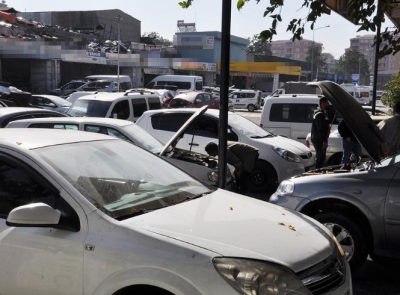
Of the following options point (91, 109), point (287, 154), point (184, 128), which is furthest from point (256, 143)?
point (91, 109)

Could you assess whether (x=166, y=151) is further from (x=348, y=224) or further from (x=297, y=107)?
(x=297, y=107)

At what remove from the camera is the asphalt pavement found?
14.0 ft

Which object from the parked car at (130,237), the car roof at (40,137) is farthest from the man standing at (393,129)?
the car roof at (40,137)

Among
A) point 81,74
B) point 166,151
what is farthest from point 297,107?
point 81,74

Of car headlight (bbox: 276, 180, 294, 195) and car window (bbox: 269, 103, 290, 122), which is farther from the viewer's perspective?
car window (bbox: 269, 103, 290, 122)

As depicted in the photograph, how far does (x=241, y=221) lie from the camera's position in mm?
2820

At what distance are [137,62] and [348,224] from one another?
3876cm

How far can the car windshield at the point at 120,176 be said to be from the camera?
2822mm

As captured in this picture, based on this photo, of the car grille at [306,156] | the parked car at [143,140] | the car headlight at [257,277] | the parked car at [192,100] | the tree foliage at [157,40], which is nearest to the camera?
the car headlight at [257,277]

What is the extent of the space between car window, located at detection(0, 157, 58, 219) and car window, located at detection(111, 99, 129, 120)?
801cm

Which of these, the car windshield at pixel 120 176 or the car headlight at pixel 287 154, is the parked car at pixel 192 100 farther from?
the car windshield at pixel 120 176

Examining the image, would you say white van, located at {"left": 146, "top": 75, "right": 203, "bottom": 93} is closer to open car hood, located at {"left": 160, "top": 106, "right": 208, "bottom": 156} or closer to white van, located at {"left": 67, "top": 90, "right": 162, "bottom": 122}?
white van, located at {"left": 67, "top": 90, "right": 162, "bottom": 122}

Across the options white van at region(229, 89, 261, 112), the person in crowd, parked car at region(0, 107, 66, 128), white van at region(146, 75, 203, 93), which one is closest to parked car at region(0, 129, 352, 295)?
parked car at region(0, 107, 66, 128)

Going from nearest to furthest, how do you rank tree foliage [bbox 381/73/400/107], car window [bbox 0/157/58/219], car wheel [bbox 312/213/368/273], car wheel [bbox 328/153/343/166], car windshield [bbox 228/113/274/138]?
car window [bbox 0/157/58/219] < car wheel [bbox 312/213/368/273] < car windshield [bbox 228/113/274/138] < car wheel [bbox 328/153/343/166] < tree foliage [bbox 381/73/400/107]
